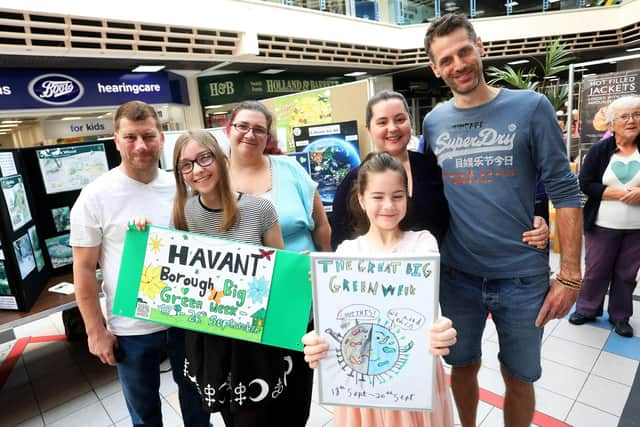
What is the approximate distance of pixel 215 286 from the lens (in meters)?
1.44

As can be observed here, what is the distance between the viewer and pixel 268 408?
4.88 feet

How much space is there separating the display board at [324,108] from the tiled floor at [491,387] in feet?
7.66

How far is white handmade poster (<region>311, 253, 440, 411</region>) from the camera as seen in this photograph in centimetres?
116

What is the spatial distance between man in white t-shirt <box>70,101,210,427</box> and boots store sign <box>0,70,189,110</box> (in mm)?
5834

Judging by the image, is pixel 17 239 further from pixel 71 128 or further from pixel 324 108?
pixel 71 128

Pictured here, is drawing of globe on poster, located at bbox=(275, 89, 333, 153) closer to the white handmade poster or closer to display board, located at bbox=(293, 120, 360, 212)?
display board, located at bbox=(293, 120, 360, 212)

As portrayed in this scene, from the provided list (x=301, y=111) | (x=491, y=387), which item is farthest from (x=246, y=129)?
(x=301, y=111)

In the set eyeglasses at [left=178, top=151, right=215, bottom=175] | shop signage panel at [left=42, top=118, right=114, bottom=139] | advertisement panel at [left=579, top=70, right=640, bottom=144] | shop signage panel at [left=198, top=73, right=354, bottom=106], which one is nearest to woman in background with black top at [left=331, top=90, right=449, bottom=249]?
eyeglasses at [left=178, top=151, right=215, bottom=175]

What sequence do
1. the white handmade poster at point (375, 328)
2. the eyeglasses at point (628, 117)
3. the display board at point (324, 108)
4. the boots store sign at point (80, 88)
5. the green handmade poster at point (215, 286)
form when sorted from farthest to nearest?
the boots store sign at point (80, 88), the display board at point (324, 108), the eyeglasses at point (628, 117), the green handmade poster at point (215, 286), the white handmade poster at point (375, 328)

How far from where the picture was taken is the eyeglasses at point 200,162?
1431mm

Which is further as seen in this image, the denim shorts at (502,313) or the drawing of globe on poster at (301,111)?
the drawing of globe on poster at (301,111)

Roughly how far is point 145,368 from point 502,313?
1620 millimetres

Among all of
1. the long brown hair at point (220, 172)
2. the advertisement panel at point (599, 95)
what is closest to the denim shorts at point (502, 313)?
the long brown hair at point (220, 172)

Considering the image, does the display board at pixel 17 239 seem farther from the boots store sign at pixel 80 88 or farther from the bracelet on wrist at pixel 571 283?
the boots store sign at pixel 80 88
